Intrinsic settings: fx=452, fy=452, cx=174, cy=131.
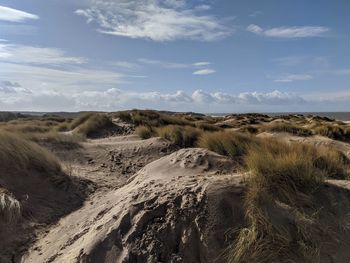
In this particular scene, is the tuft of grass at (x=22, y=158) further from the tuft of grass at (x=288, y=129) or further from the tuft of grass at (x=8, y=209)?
the tuft of grass at (x=288, y=129)

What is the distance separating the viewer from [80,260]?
5.50 meters

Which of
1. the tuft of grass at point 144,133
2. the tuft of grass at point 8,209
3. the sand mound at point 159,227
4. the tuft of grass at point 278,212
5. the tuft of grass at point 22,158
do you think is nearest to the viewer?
the tuft of grass at point 278,212

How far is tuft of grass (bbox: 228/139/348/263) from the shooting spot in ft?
17.5

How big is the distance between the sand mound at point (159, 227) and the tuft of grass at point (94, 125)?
15.6 meters

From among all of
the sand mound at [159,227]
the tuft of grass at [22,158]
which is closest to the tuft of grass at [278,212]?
the sand mound at [159,227]

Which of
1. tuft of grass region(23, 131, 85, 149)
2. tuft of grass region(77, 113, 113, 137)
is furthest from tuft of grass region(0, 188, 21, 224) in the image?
tuft of grass region(77, 113, 113, 137)

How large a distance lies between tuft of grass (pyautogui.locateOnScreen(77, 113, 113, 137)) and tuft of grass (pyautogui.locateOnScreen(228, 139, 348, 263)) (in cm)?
1628

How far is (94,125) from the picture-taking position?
23.0 metres

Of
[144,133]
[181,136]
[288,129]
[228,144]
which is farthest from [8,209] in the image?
[288,129]

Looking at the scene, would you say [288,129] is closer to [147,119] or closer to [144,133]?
[147,119]

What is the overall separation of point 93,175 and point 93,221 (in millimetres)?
4863

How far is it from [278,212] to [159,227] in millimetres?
1546

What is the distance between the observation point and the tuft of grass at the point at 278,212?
533 centimetres

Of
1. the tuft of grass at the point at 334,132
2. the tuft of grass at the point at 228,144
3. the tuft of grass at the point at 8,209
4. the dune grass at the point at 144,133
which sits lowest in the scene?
the tuft of grass at the point at 334,132
